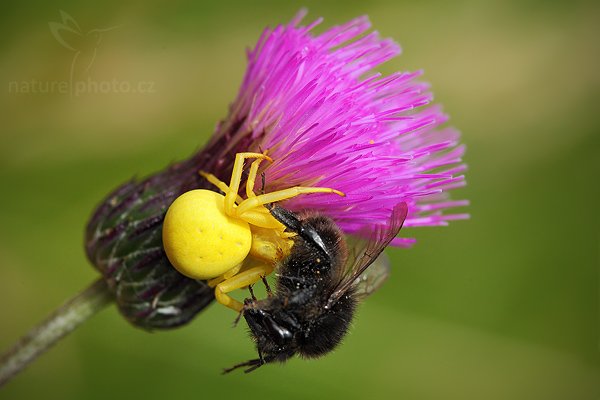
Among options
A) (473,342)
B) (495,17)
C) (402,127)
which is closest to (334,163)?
(402,127)

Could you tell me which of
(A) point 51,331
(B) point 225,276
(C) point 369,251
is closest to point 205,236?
(B) point 225,276

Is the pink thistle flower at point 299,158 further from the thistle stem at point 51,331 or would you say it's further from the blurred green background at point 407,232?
the blurred green background at point 407,232

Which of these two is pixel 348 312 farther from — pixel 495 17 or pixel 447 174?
pixel 495 17

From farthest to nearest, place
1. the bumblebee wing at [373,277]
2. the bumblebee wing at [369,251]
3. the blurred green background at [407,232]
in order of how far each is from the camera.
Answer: the blurred green background at [407,232] < the bumblebee wing at [373,277] < the bumblebee wing at [369,251]

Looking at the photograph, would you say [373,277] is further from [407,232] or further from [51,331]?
[407,232]

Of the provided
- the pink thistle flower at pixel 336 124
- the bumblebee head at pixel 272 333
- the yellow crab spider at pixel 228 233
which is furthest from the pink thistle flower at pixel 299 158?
the bumblebee head at pixel 272 333
